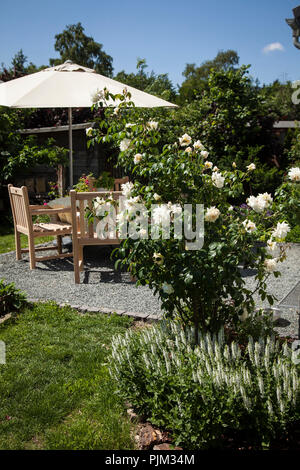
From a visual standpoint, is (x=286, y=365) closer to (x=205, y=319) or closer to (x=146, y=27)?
(x=205, y=319)

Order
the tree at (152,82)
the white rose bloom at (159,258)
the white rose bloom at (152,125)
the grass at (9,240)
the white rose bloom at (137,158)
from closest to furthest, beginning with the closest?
the white rose bloom at (159,258)
the white rose bloom at (137,158)
the white rose bloom at (152,125)
the grass at (9,240)
the tree at (152,82)

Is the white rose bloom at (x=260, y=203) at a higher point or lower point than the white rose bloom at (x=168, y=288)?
higher

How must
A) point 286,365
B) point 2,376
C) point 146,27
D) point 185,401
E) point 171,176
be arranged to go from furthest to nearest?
point 146,27
point 2,376
point 171,176
point 286,365
point 185,401

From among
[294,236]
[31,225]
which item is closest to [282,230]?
[31,225]

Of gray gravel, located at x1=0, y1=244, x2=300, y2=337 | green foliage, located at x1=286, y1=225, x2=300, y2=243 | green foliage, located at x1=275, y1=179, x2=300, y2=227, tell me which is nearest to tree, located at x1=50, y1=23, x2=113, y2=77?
green foliage, located at x1=286, y1=225, x2=300, y2=243

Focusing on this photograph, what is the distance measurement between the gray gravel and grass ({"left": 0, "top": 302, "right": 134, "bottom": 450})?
613mm

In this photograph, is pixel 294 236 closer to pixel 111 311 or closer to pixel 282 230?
pixel 111 311

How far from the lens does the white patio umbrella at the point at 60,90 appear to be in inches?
203

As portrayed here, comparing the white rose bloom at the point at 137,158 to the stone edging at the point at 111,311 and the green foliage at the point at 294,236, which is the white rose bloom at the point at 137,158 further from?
the green foliage at the point at 294,236

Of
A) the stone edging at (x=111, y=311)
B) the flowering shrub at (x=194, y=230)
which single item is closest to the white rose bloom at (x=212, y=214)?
the flowering shrub at (x=194, y=230)

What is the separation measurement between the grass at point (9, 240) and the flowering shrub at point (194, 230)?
452 centimetres
